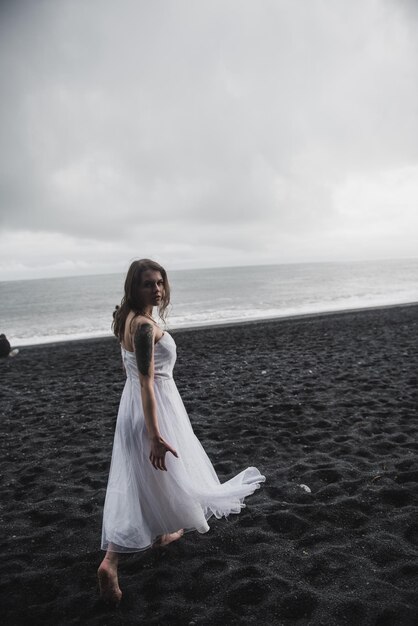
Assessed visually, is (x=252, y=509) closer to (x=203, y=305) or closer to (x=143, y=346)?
(x=143, y=346)

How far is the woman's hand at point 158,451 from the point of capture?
2.48 m

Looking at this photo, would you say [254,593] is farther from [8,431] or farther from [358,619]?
[8,431]

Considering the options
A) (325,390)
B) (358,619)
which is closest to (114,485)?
(358,619)

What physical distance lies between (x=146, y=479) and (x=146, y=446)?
24cm

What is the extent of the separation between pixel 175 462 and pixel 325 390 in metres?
4.95

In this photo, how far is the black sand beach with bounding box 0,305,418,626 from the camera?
2.49 meters

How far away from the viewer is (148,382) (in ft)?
8.01

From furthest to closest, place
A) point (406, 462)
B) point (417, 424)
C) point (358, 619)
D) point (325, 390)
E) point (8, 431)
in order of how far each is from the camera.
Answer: point (325, 390), point (8, 431), point (417, 424), point (406, 462), point (358, 619)

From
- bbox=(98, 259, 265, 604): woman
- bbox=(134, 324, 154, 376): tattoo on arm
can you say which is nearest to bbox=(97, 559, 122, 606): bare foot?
bbox=(98, 259, 265, 604): woman

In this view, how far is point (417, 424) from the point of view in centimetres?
520

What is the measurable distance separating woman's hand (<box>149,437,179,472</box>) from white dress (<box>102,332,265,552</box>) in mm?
160

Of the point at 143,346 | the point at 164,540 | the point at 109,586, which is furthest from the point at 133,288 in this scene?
the point at 164,540

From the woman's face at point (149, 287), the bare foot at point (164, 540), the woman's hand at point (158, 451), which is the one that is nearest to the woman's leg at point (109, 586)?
the bare foot at point (164, 540)

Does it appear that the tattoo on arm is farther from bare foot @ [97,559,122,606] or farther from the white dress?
bare foot @ [97,559,122,606]
